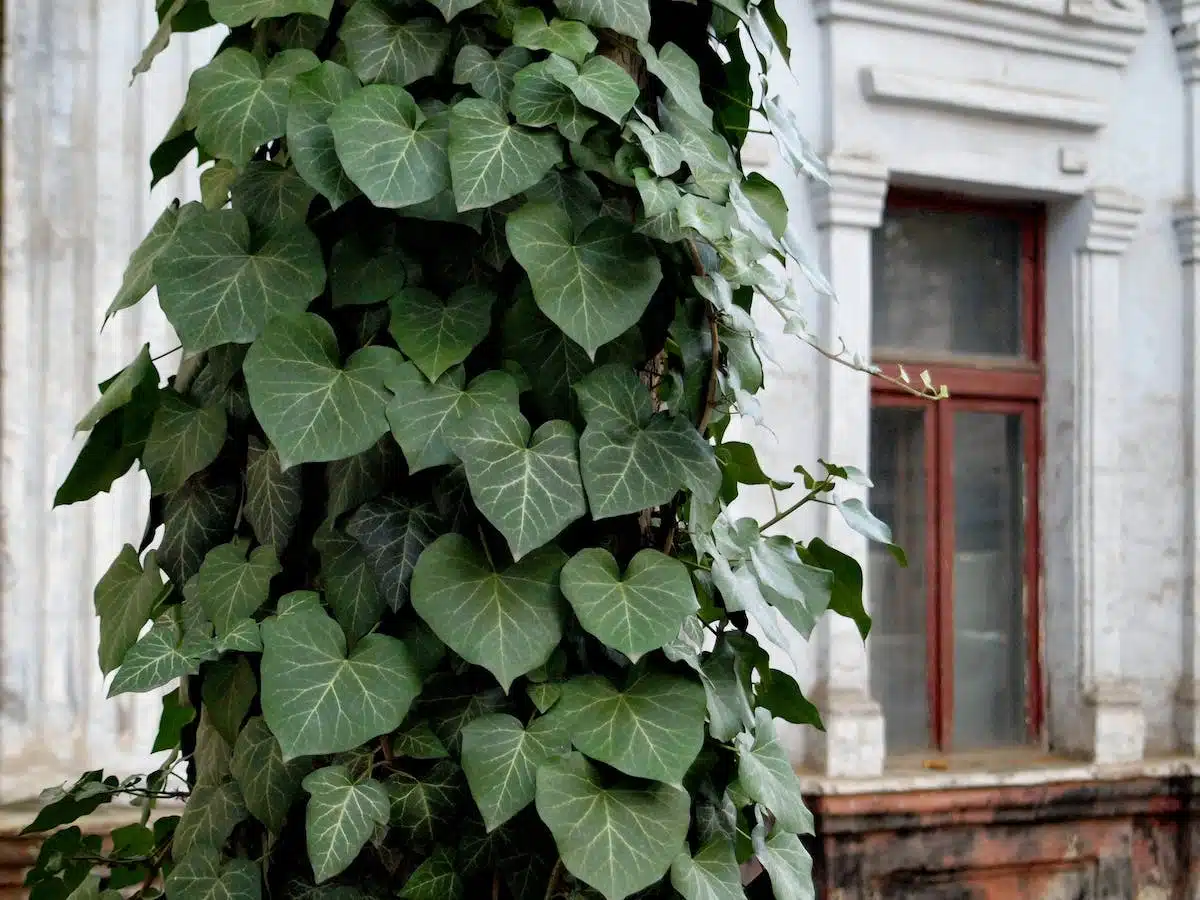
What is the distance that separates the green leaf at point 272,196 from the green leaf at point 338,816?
318mm

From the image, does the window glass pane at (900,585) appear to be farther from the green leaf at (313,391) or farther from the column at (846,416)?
the green leaf at (313,391)

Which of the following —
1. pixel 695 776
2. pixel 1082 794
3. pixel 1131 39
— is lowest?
pixel 1082 794

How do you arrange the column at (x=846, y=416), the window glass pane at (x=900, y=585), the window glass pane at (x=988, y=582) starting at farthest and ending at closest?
1. the window glass pane at (x=988, y=582)
2. the window glass pane at (x=900, y=585)
3. the column at (x=846, y=416)

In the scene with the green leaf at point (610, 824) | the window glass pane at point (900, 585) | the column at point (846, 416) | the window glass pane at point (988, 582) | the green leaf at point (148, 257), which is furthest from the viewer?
the window glass pane at point (988, 582)

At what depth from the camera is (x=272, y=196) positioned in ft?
2.93

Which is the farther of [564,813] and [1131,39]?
[1131,39]

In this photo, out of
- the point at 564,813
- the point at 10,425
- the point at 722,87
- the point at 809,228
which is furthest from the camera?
the point at 809,228

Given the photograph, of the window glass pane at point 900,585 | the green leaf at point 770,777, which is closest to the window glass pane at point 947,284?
the window glass pane at point 900,585

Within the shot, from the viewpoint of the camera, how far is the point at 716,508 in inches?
35.8

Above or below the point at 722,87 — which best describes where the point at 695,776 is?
below

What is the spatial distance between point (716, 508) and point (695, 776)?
0.53 feet

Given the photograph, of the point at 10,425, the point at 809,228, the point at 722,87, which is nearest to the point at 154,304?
the point at 10,425

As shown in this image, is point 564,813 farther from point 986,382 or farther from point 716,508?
point 986,382

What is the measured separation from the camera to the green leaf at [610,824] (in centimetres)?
79
